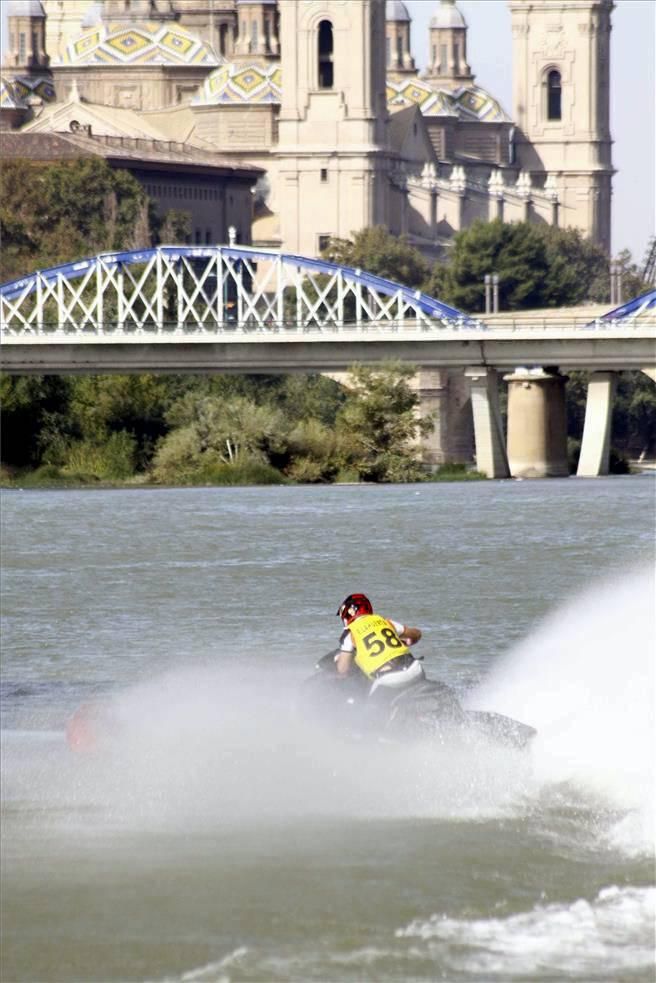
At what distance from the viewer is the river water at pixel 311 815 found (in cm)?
1462

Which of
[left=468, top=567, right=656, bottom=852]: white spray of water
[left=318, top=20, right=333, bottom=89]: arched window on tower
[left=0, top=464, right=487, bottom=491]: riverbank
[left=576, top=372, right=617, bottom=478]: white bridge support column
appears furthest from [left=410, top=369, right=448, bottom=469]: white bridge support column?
[left=468, top=567, right=656, bottom=852]: white spray of water

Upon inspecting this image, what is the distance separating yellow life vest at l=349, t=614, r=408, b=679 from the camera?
18641 millimetres

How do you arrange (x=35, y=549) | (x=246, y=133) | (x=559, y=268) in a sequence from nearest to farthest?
(x=35, y=549), (x=559, y=268), (x=246, y=133)

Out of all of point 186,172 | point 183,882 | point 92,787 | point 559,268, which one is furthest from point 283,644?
point 186,172

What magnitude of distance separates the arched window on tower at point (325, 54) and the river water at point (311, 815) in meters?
114

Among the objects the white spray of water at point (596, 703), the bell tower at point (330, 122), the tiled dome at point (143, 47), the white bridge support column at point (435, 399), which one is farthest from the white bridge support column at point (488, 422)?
the tiled dome at point (143, 47)

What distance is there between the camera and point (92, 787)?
60.0 ft

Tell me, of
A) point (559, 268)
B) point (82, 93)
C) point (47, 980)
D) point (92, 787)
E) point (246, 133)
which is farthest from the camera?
point (82, 93)

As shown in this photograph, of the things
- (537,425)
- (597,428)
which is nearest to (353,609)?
(537,425)

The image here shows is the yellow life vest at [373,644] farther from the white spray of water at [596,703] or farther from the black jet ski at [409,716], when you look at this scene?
the white spray of water at [596,703]

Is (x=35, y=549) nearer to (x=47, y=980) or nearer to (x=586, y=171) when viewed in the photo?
(x=47, y=980)

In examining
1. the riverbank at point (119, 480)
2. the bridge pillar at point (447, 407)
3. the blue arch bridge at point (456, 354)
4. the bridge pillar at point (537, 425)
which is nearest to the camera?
the riverbank at point (119, 480)

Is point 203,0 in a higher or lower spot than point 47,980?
higher

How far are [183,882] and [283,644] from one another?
42.7ft
